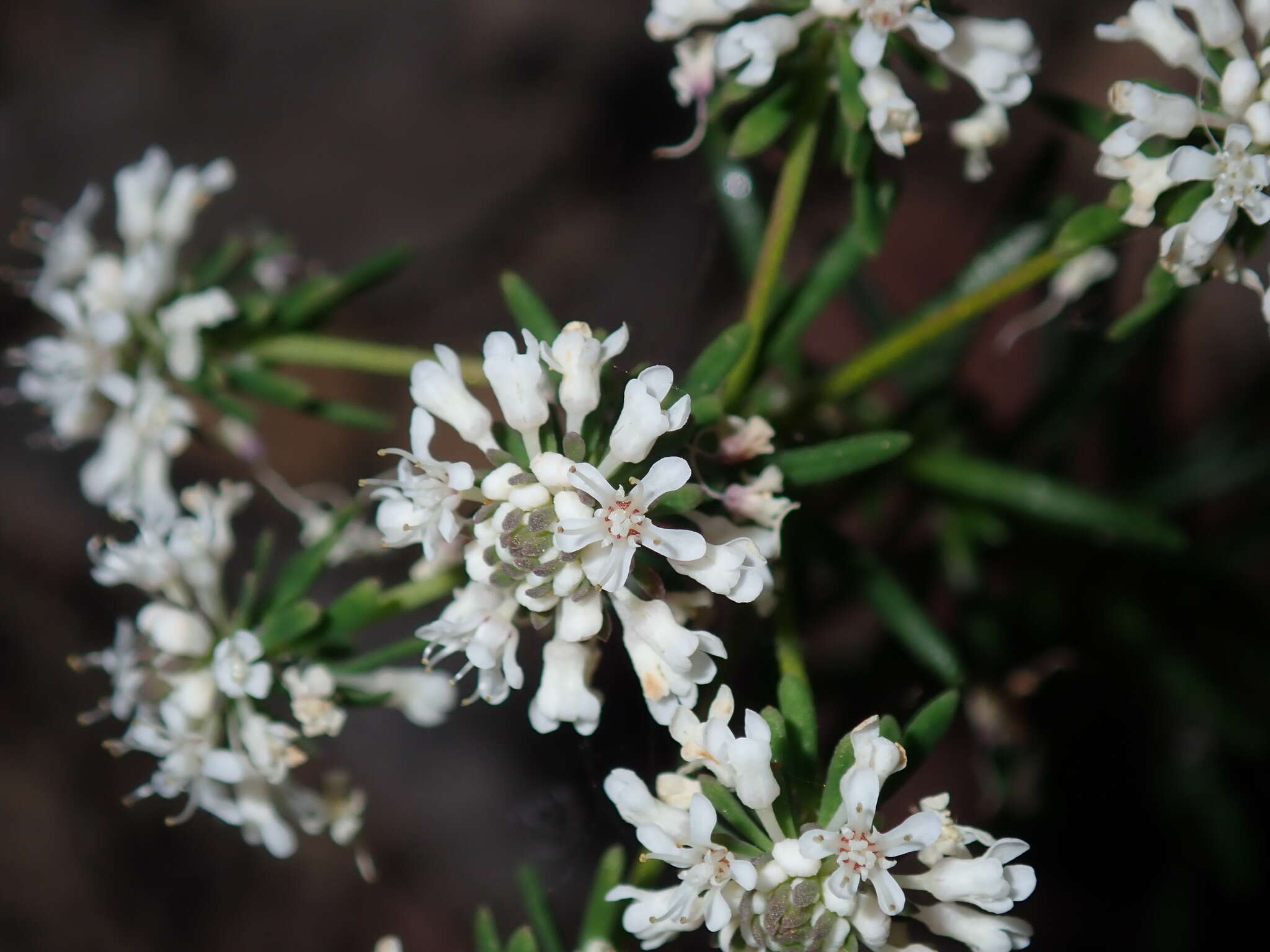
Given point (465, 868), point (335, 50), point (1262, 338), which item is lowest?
point (465, 868)

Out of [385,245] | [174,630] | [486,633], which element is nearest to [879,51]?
[486,633]

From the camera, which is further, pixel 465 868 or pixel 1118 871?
pixel 465 868

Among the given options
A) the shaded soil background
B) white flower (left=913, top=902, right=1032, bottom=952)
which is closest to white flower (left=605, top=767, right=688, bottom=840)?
white flower (left=913, top=902, right=1032, bottom=952)

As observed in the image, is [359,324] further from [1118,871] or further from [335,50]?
[1118,871]

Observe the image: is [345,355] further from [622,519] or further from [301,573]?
[622,519]

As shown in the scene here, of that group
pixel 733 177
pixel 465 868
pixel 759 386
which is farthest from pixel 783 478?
pixel 465 868

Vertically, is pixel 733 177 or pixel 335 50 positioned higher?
pixel 335 50

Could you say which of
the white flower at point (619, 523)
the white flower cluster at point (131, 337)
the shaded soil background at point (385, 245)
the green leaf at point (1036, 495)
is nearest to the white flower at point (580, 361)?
the white flower at point (619, 523)

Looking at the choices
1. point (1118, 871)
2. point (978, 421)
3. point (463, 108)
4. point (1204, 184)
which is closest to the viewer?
point (1204, 184)
